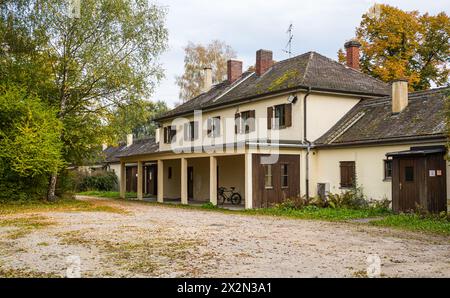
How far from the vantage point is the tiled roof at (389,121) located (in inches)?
744

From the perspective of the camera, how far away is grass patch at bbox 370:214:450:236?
1407cm

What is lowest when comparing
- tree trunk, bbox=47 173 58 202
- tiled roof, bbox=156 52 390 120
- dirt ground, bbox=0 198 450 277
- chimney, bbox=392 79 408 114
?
dirt ground, bbox=0 198 450 277

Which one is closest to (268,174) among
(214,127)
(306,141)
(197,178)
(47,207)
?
(306,141)

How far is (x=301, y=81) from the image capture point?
23.2 metres

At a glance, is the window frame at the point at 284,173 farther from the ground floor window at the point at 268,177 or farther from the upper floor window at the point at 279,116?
the upper floor window at the point at 279,116

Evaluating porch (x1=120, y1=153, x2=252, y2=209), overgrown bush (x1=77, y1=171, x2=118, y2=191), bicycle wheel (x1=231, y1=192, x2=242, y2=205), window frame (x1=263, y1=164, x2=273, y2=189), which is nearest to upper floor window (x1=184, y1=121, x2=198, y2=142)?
porch (x1=120, y1=153, x2=252, y2=209)

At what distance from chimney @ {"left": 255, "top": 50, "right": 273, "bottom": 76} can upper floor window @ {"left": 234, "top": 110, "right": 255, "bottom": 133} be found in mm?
4031

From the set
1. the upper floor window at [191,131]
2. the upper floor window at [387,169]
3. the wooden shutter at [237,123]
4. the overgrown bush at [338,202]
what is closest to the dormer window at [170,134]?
the upper floor window at [191,131]

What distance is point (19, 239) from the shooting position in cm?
1230

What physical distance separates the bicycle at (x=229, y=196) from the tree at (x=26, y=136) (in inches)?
323

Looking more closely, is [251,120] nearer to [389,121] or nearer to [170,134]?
[389,121]

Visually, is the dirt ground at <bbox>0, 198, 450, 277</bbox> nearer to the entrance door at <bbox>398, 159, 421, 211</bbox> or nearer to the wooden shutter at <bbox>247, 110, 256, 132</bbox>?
the entrance door at <bbox>398, 159, 421, 211</bbox>
